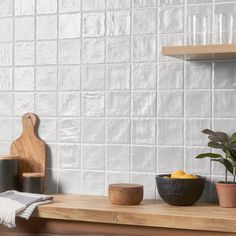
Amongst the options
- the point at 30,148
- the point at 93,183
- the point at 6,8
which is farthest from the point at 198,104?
the point at 6,8

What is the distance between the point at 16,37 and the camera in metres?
2.67

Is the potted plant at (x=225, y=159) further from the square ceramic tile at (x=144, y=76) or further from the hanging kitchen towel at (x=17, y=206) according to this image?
the hanging kitchen towel at (x=17, y=206)

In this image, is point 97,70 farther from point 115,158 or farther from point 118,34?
point 115,158

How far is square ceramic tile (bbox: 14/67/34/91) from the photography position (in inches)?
104

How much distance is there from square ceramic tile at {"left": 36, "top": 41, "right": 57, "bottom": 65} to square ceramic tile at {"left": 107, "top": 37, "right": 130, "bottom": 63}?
0.84 feet

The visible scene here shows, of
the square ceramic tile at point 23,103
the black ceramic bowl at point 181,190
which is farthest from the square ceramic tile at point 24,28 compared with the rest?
the black ceramic bowl at point 181,190

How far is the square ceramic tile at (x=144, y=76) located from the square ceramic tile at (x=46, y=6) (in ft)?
1.52

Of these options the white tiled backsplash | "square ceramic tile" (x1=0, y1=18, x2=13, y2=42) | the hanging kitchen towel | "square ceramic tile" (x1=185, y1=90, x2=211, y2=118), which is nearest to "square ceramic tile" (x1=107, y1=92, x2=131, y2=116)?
the white tiled backsplash

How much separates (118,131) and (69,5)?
592mm

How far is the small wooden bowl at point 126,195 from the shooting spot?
7.23 feet

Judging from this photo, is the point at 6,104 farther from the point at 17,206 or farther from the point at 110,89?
the point at 17,206

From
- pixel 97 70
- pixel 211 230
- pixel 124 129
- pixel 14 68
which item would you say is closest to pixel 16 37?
pixel 14 68

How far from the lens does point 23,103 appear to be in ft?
8.70

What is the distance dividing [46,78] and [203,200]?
863 millimetres
